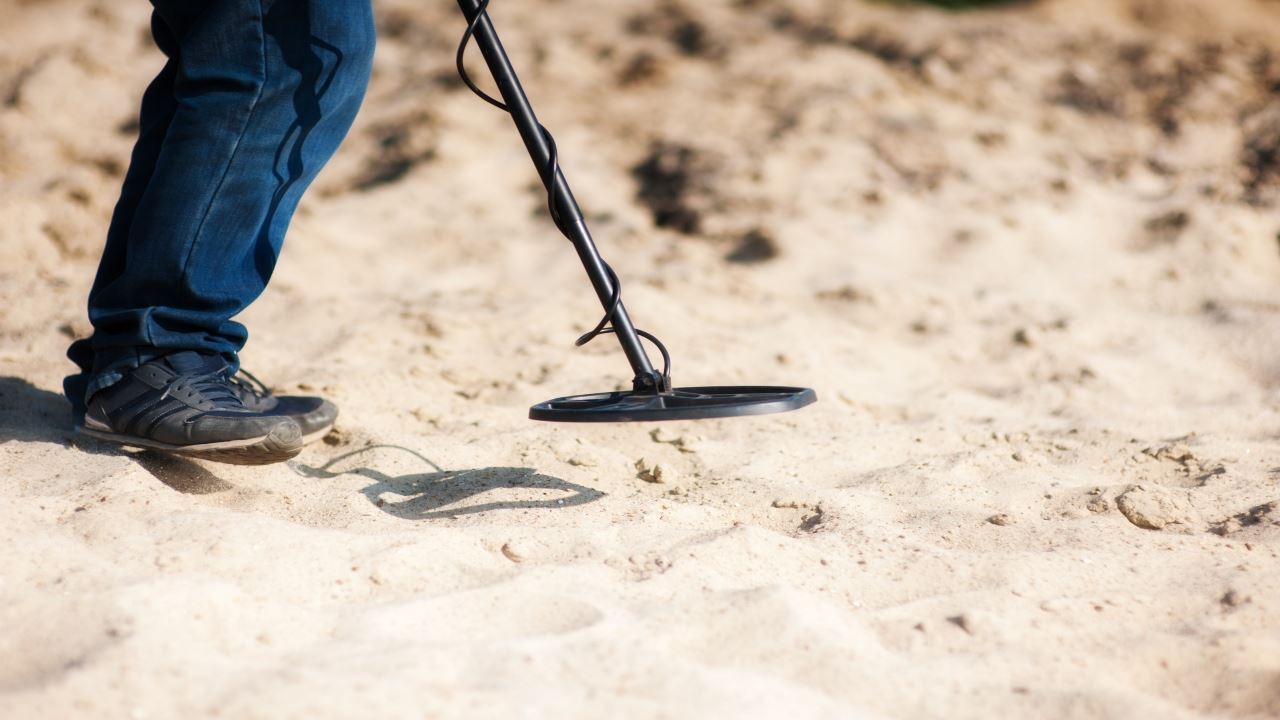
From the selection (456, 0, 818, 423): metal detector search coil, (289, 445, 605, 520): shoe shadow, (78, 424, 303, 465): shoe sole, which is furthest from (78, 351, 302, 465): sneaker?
(456, 0, 818, 423): metal detector search coil

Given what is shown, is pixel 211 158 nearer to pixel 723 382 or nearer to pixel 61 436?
pixel 61 436

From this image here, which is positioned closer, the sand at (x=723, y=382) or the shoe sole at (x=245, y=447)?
the sand at (x=723, y=382)

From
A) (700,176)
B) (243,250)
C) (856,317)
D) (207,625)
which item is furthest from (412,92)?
(207,625)

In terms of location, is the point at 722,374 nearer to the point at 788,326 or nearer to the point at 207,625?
the point at 788,326

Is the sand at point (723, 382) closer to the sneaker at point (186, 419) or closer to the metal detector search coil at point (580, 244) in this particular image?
the sneaker at point (186, 419)

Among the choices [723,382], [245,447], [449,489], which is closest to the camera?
[245,447]

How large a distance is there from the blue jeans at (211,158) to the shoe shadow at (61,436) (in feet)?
0.32

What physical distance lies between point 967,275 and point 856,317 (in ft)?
1.61

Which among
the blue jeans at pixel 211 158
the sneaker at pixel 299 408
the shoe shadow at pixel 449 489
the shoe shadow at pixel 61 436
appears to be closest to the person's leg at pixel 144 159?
the blue jeans at pixel 211 158

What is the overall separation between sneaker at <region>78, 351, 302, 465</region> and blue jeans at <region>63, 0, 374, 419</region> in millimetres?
30

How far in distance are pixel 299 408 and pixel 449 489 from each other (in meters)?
0.34

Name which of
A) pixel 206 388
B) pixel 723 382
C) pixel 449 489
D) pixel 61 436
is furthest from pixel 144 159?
pixel 723 382

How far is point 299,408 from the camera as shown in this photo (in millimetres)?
1911

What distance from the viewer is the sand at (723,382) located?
126 cm
